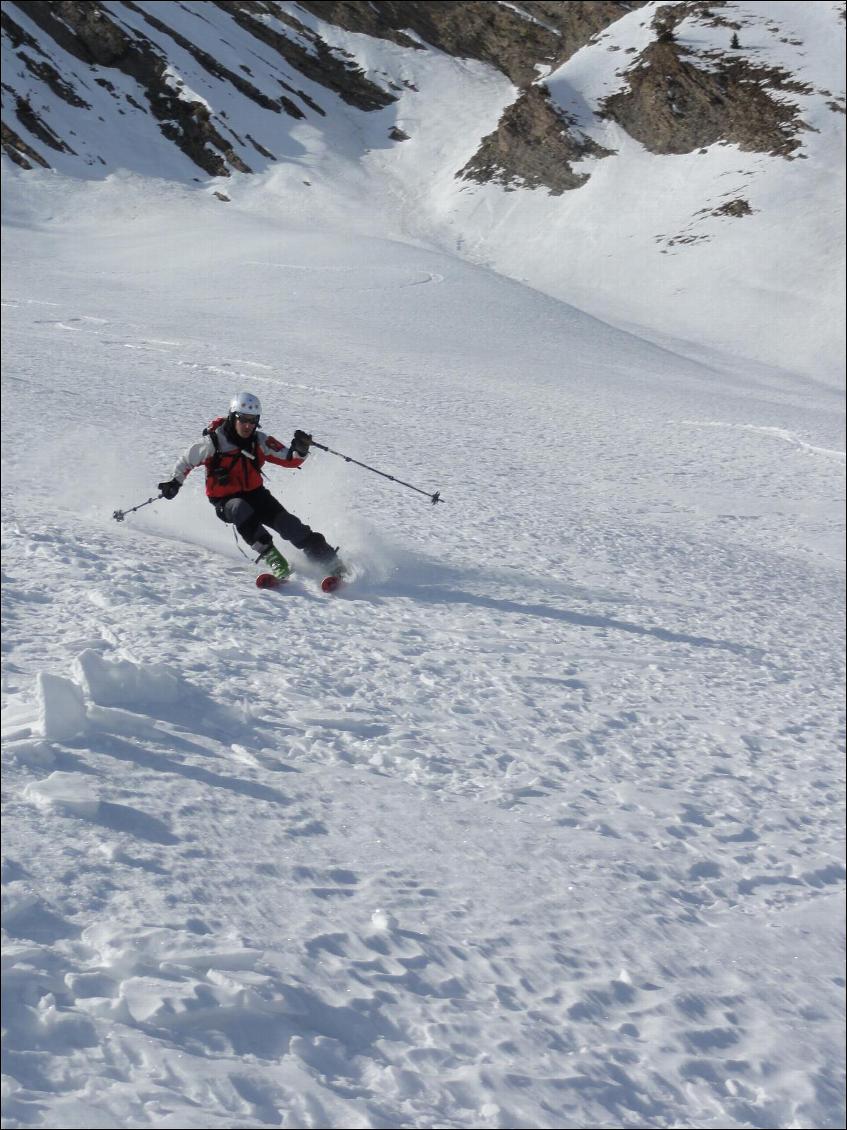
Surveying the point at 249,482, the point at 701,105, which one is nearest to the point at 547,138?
the point at 701,105

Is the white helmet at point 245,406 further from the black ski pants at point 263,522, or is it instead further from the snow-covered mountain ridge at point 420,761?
the snow-covered mountain ridge at point 420,761

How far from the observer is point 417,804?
500 cm

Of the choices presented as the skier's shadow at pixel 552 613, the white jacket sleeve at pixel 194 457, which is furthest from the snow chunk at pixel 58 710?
the skier's shadow at pixel 552 613

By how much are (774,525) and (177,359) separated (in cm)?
1168

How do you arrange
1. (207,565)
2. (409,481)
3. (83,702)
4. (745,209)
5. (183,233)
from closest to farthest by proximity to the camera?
(83,702), (207,565), (409,481), (183,233), (745,209)

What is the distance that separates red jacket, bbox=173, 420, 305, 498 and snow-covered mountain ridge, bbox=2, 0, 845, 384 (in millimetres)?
36679

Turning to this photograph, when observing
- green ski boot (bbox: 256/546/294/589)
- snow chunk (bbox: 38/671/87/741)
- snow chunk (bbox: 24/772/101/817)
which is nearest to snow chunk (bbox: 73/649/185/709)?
snow chunk (bbox: 38/671/87/741)

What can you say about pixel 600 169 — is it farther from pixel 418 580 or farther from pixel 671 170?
pixel 418 580

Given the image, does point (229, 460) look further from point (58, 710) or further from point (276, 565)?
point (58, 710)

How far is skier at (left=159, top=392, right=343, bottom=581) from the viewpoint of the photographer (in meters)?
7.93

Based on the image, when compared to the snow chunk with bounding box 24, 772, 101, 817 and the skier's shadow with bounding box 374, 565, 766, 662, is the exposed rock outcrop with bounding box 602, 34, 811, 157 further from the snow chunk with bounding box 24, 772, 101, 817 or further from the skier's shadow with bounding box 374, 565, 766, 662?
the snow chunk with bounding box 24, 772, 101, 817

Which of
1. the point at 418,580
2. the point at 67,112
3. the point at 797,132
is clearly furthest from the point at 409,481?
the point at 67,112

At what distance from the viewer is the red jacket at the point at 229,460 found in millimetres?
7992

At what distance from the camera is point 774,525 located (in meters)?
12.7
